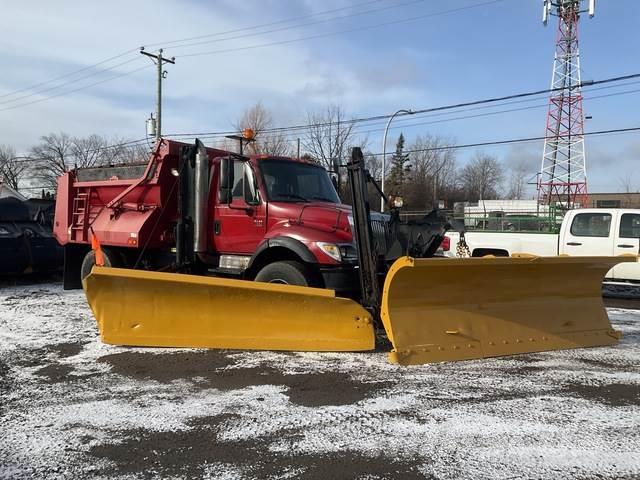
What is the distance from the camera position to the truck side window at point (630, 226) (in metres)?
10.5

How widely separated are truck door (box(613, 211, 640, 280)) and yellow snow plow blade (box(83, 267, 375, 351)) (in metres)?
7.25

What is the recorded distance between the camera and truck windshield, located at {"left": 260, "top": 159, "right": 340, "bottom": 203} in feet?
23.5

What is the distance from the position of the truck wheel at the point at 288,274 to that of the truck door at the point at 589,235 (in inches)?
269

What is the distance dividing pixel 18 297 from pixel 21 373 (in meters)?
5.23

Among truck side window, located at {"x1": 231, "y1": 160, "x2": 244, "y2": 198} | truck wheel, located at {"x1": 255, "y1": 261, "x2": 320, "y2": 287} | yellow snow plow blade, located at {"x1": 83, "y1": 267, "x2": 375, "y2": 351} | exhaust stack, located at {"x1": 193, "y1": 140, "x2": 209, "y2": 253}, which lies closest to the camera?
yellow snow plow blade, located at {"x1": 83, "y1": 267, "x2": 375, "y2": 351}

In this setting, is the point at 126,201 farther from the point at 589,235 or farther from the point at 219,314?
the point at 589,235

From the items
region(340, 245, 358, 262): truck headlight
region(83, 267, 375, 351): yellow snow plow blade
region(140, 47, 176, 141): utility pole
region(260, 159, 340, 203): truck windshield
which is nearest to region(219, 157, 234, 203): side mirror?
region(260, 159, 340, 203): truck windshield

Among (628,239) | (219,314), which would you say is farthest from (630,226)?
(219,314)

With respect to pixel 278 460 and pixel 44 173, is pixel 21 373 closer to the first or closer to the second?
pixel 278 460

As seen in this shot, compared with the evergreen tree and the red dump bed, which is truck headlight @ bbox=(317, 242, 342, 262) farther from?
the evergreen tree

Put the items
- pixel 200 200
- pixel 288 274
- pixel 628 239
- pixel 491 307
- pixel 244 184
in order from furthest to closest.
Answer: pixel 628 239, pixel 200 200, pixel 244 184, pixel 288 274, pixel 491 307

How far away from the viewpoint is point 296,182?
7.43m

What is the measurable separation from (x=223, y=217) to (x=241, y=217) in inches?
14.5

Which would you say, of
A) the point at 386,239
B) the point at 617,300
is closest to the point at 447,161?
the point at 617,300
